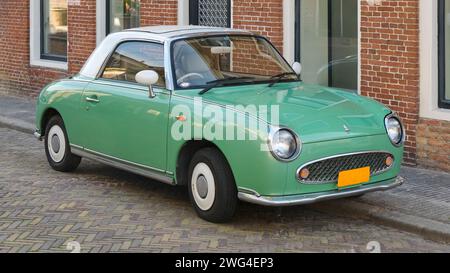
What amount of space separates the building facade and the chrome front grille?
2.35 metres

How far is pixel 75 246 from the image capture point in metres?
6.27

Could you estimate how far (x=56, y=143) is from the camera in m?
9.09

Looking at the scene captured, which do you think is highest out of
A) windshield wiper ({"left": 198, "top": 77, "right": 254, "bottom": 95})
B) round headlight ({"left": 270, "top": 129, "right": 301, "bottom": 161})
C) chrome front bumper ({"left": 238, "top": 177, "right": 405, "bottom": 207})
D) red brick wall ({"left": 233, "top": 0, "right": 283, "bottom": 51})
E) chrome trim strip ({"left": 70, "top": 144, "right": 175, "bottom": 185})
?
red brick wall ({"left": 233, "top": 0, "right": 283, "bottom": 51})

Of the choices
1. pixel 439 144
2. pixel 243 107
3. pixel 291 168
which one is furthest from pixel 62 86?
pixel 439 144

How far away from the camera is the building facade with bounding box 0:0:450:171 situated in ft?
29.5

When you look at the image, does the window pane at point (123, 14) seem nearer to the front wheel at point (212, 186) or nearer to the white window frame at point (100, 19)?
the white window frame at point (100, 19)

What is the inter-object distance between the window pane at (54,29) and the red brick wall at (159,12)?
2.67 m

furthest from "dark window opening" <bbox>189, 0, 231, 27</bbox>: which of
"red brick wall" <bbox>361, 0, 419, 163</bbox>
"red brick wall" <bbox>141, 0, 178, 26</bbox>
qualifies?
"red brick wall" <bbox>361, 0, 419, 163</bbox>

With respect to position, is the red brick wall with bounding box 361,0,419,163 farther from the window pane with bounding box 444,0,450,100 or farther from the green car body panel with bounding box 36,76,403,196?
the green car body panel with bounding box 36,76,403,196

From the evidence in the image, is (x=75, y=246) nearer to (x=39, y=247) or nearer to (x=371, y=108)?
(x=39, y=247)

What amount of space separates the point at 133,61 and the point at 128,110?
64 centimetres

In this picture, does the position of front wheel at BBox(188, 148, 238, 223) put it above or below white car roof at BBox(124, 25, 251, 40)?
below

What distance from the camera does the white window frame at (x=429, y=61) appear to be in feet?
29.3

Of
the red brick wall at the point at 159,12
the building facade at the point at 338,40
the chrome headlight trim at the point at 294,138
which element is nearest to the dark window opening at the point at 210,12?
the building facade at the point at 338,40
